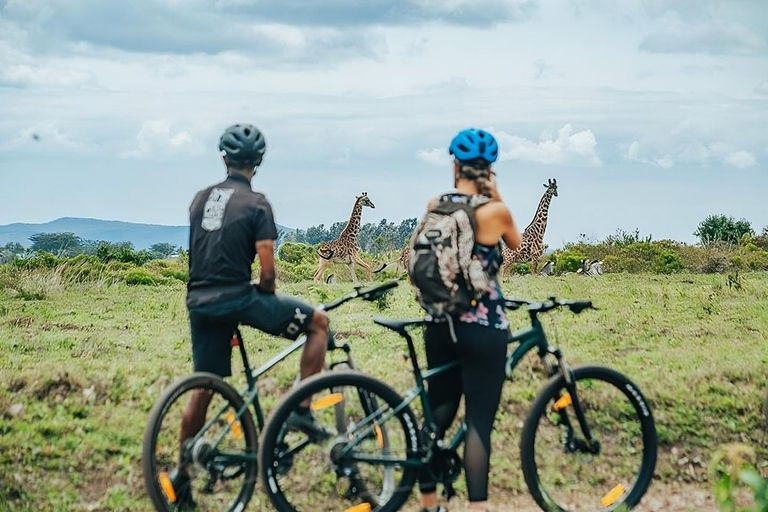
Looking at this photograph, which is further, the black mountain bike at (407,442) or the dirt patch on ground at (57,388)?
the dirt patch on ground at (57,388)

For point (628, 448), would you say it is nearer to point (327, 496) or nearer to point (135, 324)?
point (327, 496)

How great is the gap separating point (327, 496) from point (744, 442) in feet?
12.6

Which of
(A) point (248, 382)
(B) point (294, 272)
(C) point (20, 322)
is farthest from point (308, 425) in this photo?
(B) point (294, 272)

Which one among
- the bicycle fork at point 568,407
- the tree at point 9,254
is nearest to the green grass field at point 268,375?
the bicycle fork at point 568,407

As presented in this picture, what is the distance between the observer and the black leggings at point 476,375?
593 cm

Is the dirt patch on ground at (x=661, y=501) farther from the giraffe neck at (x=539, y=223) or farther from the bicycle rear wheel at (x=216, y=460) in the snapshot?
the giraffe neck at (x=539, y=223)

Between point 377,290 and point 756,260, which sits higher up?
point 377,290

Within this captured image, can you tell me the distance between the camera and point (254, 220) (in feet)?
20.4

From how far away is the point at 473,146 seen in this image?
19.5 feet

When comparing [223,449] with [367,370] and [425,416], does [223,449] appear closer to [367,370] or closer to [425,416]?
[425,416]

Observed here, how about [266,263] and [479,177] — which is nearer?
[479,177]

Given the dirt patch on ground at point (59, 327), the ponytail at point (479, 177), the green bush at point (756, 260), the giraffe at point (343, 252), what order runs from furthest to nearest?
the giraffe at point (343, 252) < the green bush at point (756, 260) < the dirt patch on ground at point (59, 327) < the ponytail at point (479, 177)

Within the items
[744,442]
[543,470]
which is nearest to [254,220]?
[543,470]

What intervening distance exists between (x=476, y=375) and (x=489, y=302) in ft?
1.36
